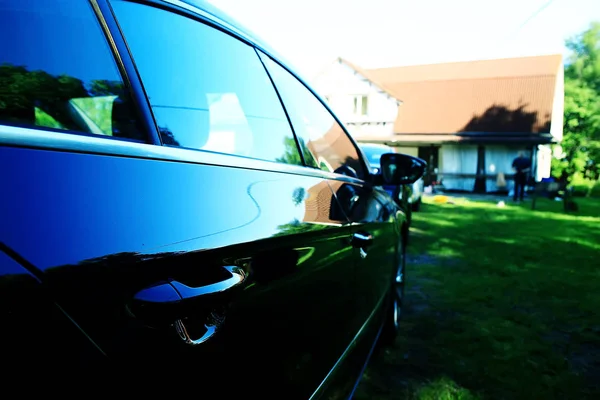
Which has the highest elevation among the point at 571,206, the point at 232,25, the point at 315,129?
the point at 232,25

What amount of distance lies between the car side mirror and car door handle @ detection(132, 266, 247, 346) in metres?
2.11

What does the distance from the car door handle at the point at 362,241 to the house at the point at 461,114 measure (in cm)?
1838

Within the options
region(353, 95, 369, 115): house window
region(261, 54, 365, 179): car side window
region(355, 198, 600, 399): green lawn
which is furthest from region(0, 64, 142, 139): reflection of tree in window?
region(353, 95, 369, 115): house window

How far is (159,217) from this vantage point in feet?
2.78

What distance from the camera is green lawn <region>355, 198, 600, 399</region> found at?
2756 mm

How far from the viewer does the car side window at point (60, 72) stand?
2.90 feet

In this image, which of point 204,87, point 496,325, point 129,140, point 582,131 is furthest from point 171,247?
point 582,131

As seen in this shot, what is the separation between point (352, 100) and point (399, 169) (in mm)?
22261

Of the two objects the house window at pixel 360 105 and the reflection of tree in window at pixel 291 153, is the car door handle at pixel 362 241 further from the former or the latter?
the house window at pixel 360 105

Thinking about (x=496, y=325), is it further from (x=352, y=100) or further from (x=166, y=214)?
(x=352, y=100)

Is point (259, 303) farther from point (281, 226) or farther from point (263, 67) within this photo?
point (263, 67)

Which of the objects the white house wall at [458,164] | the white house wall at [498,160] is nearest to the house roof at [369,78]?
the white house wall at [458,164]

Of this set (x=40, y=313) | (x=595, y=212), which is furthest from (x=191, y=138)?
(x=595, y=212)

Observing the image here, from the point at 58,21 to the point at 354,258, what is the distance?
1286 mm
